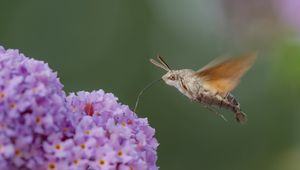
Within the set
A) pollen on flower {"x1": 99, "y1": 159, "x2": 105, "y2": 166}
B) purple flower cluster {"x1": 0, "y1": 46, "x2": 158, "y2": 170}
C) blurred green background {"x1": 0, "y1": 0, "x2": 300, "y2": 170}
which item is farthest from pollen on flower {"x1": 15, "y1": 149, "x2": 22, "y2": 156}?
blurred green background {"x1": 0, "y1": 0, "x2": 300, "y2": 170}

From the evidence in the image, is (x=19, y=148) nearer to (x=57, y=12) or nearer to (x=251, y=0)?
(x=251, y=0)

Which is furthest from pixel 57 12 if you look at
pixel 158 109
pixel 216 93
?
pixel 216 93

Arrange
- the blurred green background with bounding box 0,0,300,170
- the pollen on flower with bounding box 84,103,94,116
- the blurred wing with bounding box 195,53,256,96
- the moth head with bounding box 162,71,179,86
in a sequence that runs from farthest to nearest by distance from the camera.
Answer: the blurred green background with bounding box 0,0,300,170 → the moth head with bounding box 162,71,179,86 → the blurred wing with bounding box 195,53,256,96 → the pollen on flower with bounding box 84,103,94,116

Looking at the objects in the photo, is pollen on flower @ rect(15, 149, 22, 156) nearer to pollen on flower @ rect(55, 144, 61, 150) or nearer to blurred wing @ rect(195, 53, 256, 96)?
pollen on flower @ rect(55, 144, 61, 150)

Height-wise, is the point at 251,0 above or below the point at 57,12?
below

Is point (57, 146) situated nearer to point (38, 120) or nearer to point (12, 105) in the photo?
point (38, 120)

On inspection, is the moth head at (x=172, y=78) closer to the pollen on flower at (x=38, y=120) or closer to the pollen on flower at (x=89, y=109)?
the pollen on flower at (x=89, y=109)

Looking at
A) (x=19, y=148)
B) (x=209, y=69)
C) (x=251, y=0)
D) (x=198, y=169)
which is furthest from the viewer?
(x=198, y=169)
